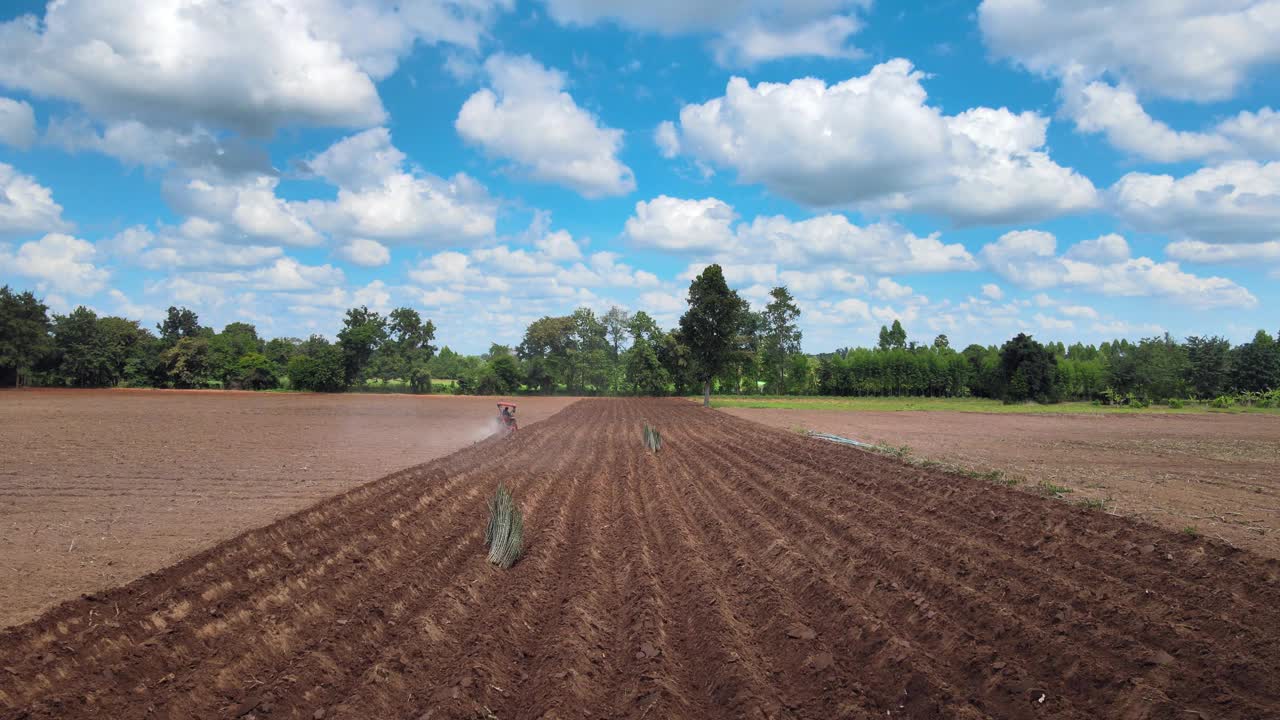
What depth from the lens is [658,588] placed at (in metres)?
8.67

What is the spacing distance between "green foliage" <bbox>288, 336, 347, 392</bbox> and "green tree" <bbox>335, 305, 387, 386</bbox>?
1.14 meters

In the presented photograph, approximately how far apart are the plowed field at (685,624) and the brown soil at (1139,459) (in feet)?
7.89

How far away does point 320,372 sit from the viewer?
7950cm

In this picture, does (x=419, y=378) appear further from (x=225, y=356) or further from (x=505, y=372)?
(x=225, y=356)

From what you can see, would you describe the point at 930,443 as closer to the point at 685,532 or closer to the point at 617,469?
the point at 617,469

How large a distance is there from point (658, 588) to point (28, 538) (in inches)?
434

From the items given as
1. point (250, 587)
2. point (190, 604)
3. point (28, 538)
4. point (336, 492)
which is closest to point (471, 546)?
point (250, 587)

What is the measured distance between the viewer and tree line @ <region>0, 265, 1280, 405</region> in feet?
219

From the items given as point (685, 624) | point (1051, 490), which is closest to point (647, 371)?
point (1051, 490)

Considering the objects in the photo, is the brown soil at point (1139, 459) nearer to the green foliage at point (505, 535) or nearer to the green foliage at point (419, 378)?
the green foliage at point (505, 535)

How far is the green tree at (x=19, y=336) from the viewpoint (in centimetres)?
6650

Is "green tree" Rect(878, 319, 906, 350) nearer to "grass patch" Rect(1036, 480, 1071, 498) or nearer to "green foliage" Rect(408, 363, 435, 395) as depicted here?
"green foliage" Rect(408, 363, 435, 395)

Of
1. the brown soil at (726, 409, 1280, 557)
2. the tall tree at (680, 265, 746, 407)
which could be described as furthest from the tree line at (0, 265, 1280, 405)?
the brown soil at (726, 409, 1280, 557)

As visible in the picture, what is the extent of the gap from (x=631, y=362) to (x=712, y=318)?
1333 inches
